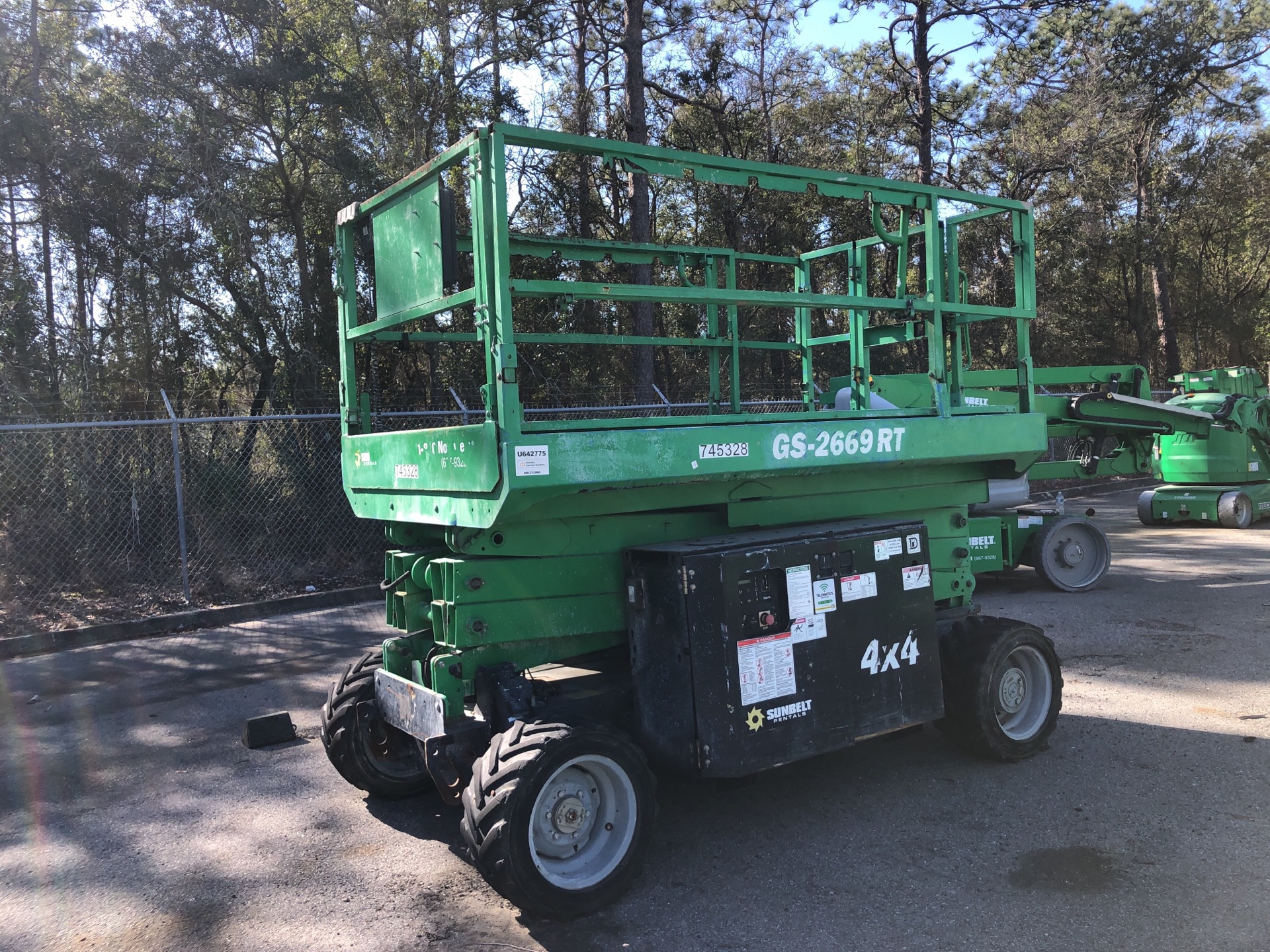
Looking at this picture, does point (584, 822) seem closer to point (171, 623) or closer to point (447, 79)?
point (171, 623)

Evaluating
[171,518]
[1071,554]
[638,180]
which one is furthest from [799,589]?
[638,180]

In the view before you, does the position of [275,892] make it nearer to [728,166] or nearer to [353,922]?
[353,922]

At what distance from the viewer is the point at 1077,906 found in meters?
3.32

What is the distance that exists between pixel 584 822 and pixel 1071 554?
761 centimetres

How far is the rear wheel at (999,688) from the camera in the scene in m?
4.61

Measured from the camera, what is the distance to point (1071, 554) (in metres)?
9.43

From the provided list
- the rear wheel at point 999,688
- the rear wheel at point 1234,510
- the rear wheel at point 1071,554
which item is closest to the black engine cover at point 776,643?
the rear wheel at point 999,688

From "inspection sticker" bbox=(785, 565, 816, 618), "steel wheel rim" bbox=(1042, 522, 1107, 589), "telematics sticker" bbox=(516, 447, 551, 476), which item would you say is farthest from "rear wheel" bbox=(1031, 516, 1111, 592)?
"telematics sticker" bbox=(516, 447, 551, 476)

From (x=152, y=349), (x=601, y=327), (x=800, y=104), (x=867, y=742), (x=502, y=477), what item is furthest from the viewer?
(x=800, y=104)

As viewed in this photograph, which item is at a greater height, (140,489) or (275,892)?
(140,489)

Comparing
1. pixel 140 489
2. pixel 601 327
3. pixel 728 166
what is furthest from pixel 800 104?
pixel 728 166

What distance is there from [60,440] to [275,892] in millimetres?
8267

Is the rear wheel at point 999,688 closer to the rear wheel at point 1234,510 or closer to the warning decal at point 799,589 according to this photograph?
the warning decal at point 799,589

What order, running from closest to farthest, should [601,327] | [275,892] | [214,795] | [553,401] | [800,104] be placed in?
1. [275,892]
2. [214,795]
3. [553,401]
4. [601,327]
5. [800,104]
